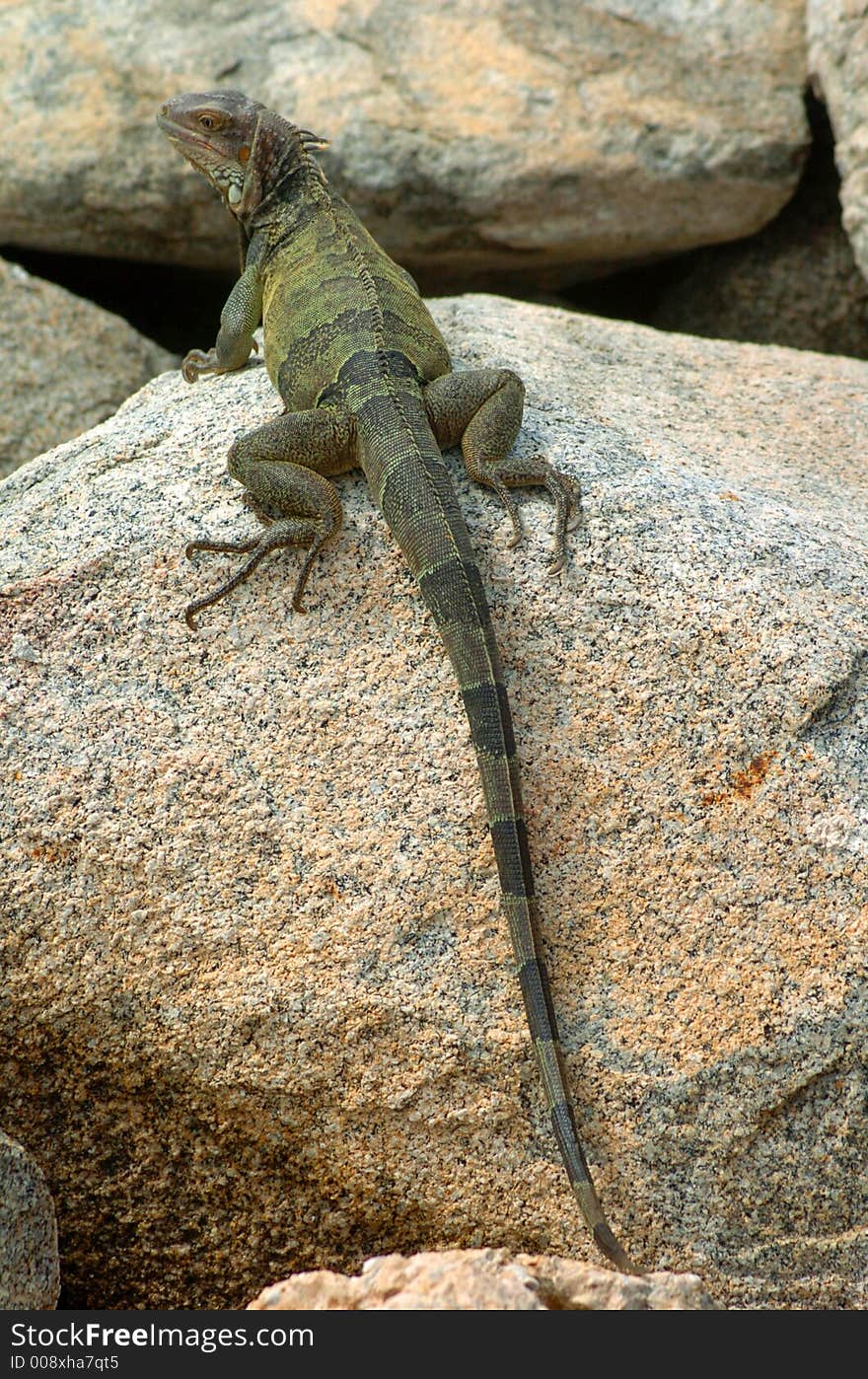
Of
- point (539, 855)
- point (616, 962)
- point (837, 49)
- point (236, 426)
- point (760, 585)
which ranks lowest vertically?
point (616, 962)

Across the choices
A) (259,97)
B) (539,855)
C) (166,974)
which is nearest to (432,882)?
(539,855)

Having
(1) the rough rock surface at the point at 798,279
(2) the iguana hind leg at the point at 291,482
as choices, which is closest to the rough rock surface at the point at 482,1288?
(2) the iguana hind leg at the point at 291,482

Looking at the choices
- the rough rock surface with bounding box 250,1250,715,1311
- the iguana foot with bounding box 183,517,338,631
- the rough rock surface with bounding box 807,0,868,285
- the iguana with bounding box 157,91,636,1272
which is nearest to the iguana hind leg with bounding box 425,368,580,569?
the iguana with bounding box 157,91,636,1272

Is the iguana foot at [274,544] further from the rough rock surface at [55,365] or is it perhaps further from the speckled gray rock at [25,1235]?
the rough rock surface at [55,365]

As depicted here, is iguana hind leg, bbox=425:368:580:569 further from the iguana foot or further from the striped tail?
A: the iguana foot

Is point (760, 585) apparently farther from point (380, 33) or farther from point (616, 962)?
point (380, 33)
